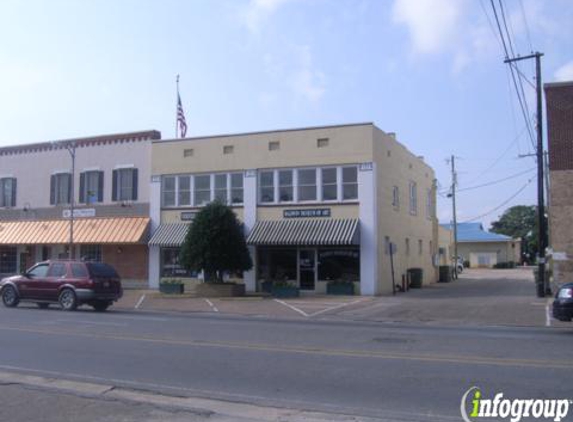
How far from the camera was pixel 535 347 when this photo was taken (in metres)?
12.4

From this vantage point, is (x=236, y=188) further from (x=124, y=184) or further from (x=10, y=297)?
(x=10, y=297)

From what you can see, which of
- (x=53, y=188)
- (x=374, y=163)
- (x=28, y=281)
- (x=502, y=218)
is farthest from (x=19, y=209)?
(x=502, y=218)

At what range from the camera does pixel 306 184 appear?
3034 centimetres

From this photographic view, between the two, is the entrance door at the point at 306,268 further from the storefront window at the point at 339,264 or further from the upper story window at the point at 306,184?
the upper story window at the point at 306,184

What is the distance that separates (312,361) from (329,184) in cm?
1963

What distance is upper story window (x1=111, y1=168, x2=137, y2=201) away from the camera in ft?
113

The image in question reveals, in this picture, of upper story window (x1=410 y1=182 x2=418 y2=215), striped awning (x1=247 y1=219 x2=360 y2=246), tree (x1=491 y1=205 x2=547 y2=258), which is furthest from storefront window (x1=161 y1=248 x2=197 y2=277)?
tree (x1=491 y1=205 x2=547 y2=258)

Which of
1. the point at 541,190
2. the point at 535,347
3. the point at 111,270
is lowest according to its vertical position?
the point at 535,347

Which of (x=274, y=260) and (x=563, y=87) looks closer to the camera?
(x=563, y=87)

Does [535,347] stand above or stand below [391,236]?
below

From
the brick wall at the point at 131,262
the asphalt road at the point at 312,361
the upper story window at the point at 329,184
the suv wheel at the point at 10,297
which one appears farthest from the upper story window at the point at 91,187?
the asphalt road at the point at 312,361

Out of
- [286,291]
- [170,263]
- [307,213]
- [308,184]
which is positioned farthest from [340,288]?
[170,263]

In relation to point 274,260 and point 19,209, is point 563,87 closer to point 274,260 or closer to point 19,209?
point 274,260

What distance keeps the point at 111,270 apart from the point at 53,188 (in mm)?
16819
